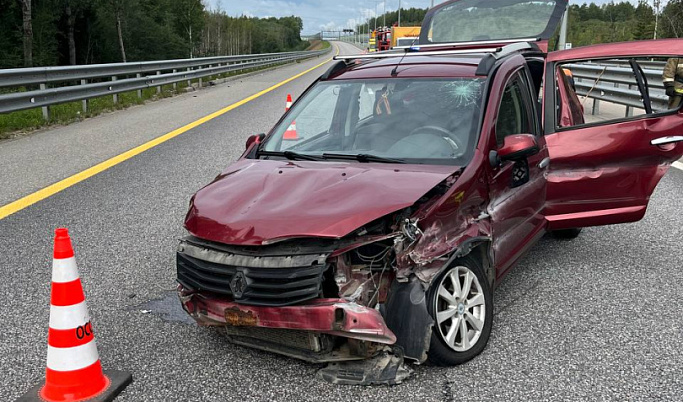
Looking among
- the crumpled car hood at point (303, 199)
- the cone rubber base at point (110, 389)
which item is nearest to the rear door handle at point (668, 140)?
the crumpled car hood at point (303, 199)

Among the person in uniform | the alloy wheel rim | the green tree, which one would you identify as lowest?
the alloy wheel rim

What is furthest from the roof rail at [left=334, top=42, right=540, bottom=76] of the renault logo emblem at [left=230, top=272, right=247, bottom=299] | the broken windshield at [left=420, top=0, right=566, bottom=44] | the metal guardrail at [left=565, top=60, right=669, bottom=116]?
the broken windshield at [left=420, top=0, right=566, bottom=44]

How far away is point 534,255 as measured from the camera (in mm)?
5164

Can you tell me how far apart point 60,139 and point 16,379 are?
833 centimetres

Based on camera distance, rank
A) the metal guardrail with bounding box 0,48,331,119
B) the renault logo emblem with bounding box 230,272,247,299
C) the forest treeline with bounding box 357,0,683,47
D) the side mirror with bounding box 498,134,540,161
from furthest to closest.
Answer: the forest treeline with bounding box 357,0,683,47 < the metal guardrail with bounding box 0,48,331,119 < the side mirror with bounding box 498,134,540,161 < the renault logo emblem with bounding box 230,272,247,299

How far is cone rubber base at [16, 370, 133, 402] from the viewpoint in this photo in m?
2.96

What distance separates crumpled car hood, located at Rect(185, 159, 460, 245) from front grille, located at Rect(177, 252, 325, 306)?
0.14m

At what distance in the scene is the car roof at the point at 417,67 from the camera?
4331 mm

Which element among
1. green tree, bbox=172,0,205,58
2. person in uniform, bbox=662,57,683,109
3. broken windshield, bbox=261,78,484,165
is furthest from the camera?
green tree, bbox=172,0,205,58

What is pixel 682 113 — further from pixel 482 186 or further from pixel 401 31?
pixel 401 31

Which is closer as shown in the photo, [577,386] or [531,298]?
[577,386]

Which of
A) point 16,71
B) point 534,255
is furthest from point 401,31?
point 534,255

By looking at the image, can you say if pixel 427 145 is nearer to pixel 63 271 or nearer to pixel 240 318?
pixel 240 318

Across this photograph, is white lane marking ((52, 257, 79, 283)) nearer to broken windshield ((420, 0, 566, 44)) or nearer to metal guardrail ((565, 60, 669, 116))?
metal guardrail ((565, 60, 669, 116))
